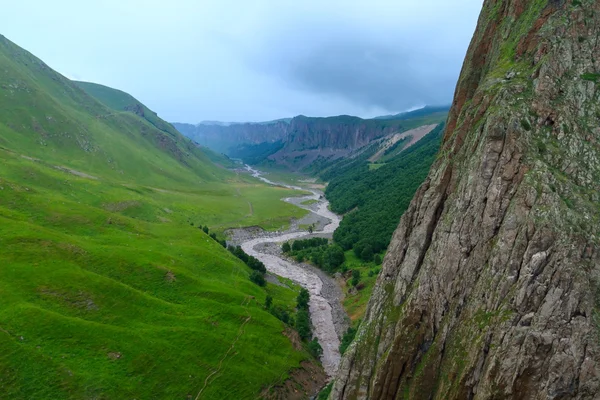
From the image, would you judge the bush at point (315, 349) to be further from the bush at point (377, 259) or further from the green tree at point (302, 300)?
the bush at point (377, 259)

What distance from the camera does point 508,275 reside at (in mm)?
31984

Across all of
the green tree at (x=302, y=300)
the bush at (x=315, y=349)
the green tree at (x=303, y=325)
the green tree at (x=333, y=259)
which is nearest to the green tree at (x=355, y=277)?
the green tree at (x=333, y=259)

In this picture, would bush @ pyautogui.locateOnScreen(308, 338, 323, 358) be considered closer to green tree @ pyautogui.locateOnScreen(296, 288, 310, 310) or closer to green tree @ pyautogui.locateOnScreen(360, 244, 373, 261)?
green tree @ pyautogui.locateOnScreen(296, 288, 310, 310)

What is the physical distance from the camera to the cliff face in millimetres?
29328

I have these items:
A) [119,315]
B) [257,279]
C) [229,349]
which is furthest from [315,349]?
[119,315]

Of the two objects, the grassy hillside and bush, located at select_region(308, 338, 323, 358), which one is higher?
the grassy hillside

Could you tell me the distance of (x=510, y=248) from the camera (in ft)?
107

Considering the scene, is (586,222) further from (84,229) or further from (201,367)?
(84,229)

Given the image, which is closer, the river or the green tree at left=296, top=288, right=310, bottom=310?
the river

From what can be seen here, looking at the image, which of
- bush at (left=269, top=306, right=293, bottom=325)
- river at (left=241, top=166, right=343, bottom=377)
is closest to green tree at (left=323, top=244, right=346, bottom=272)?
river at (left=241, top=166, right=343, bottom=377)

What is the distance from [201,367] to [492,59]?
63.7m

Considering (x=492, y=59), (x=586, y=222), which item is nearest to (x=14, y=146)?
(x=492, y=59)

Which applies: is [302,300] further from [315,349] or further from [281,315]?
[315,349]

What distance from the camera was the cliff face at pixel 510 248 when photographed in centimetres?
2933
